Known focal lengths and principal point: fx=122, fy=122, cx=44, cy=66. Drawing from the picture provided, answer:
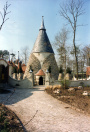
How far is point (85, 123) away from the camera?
4.31 m

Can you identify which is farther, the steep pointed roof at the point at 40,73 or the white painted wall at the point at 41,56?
the white painted wall at the point at 41,56

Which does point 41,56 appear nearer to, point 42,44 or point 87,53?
point 42,44

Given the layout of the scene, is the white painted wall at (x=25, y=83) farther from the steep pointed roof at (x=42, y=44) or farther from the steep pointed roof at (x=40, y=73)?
the steep pointed roof at (x=42, y=44)

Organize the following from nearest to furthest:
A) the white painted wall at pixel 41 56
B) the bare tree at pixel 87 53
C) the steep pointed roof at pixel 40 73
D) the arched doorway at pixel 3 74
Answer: the arched doorway at pixel 3 74
the steep pointed roof at pixel 40 73
the white painted wall at pixel 41 56
the bare tree at pixel 87 53

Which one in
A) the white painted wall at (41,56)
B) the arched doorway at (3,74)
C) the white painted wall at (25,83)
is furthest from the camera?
the white painted wall at (41,56)

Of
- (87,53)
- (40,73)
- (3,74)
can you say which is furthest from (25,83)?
(87,53)

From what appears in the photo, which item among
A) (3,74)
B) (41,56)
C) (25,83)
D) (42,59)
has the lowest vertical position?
(25,83)

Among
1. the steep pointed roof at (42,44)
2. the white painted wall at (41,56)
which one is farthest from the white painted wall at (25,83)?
the steep pointed roof at (42,44)

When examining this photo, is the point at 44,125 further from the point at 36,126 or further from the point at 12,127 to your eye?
the point at 12,127

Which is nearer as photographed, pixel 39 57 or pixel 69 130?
pixel 69 130

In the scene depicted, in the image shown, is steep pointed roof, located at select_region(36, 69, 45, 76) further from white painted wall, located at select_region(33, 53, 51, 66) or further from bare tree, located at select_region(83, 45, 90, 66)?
bare tree, located at select_region(83, 45, 90, 66)

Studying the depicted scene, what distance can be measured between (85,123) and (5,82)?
1274 cm

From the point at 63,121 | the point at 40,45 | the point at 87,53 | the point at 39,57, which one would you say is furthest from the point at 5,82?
the point at 87,53

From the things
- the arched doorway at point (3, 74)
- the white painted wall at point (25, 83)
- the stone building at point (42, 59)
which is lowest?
the white painted wall at point (25, 83)
